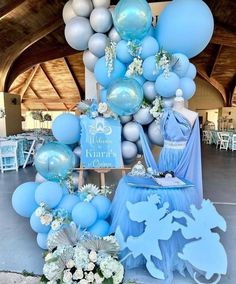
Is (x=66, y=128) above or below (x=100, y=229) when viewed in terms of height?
above

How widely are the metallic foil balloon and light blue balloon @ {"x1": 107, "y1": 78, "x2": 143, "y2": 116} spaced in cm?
48

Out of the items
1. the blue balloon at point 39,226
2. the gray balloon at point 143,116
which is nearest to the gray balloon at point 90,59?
the gray balloon at point 143,116

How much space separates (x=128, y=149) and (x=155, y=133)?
0.37 meters

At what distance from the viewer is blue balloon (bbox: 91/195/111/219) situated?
2.22 metres

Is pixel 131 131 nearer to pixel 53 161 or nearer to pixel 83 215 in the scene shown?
pixel 53 161

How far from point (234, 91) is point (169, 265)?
13359mm

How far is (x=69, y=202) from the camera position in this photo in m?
2.24

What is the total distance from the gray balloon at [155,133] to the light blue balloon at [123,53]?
2.39 feet

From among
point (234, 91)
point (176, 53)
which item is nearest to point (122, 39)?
point (176, 53)

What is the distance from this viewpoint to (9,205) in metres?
3.46

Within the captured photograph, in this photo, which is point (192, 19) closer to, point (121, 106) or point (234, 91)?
point (121, 106)

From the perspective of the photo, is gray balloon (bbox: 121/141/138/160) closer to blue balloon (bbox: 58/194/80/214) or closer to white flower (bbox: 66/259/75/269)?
blue balloon (bbox: 58/194/80/214)

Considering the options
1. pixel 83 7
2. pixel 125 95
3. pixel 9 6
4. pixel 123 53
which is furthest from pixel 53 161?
pixel 9 6

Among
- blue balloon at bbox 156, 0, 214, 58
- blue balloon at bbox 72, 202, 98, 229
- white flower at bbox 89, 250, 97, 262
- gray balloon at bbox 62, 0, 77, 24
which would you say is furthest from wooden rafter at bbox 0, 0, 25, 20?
white flower at bbox 89, 250, 97, 262
